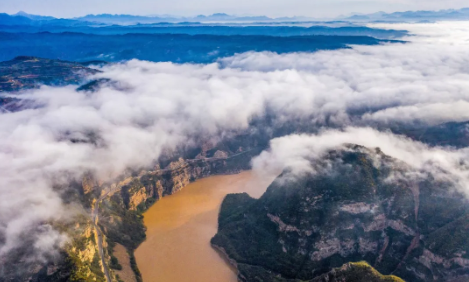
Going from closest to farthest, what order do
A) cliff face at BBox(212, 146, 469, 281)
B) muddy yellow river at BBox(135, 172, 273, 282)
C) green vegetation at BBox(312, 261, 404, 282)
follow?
green vegetation at BBox(312, 261, 404, 282)
cliff face at BBox(212, 146, 469, 281)
muddy yellow river at BBox(135, 172, 273, 282)

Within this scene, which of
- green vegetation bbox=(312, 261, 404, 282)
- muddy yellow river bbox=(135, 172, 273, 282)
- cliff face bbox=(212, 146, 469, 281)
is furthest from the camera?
muddy yellow river bbox=(135, 172, 273, 282)

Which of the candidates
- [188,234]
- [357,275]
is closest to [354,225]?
[357,275]

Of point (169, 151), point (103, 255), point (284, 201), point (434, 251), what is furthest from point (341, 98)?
point (103, 255)

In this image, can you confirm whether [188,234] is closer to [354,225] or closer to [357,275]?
[354,225]

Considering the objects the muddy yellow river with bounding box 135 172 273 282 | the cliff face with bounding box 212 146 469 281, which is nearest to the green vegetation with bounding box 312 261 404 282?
the cliff face with bounding box 212 146 469 281

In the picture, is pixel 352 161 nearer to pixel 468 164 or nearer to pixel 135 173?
pixel 468 164

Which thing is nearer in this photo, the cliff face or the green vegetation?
the green vegetation

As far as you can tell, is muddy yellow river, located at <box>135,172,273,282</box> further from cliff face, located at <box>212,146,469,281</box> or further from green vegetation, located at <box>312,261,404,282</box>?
green vegetation, located at <box>312,261,404,282</box>
